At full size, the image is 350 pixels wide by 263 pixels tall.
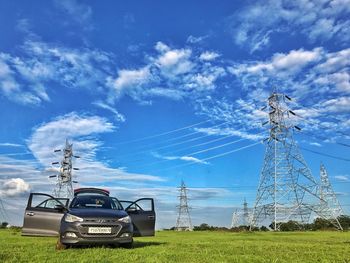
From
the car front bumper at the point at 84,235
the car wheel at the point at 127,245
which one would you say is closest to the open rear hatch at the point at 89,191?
the car front bumper at the point at 84,235

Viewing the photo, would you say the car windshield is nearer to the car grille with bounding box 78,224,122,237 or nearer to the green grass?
the car grille with bounding box 78,224,122,237

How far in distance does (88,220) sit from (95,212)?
41cm

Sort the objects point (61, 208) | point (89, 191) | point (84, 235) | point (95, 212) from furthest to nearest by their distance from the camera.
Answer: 1. point (89, 191)
2. point (61, 208)
3. point (95, 212)
4. point (84, 235)

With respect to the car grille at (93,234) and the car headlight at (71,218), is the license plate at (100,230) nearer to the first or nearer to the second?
the car grille at (93,234)

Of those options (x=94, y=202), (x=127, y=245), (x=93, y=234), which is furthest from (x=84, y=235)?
(x=94, y=202)

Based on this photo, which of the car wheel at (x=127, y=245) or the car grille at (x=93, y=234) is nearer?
the car grille at (x=93, y=234)

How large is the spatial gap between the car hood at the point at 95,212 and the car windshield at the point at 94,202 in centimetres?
49

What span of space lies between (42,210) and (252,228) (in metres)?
44.8

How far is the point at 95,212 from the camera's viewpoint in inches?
502

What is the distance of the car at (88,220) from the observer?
40.6 ft

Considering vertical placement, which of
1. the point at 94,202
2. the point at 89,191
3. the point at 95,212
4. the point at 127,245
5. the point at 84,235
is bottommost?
the point at 127,245

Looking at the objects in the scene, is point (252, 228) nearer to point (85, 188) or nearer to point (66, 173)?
point (66, 173)

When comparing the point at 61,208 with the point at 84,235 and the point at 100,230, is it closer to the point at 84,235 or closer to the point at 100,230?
the point at 84,235

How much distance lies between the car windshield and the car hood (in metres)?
0.49
